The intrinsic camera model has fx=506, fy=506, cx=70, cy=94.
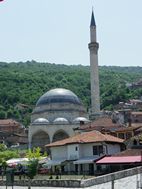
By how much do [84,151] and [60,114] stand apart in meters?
29.2

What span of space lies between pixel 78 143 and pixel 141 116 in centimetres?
4567

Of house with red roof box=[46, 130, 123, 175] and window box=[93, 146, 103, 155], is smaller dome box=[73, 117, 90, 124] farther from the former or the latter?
window box=[93, 146, 103, 155]

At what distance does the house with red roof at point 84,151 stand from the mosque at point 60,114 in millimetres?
Answer: 22427

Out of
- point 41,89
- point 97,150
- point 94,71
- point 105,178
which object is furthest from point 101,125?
point 41,89

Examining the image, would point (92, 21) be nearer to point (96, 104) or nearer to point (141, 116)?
point (96, 104)

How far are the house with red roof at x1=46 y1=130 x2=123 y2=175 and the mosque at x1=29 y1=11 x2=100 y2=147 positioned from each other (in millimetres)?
22427

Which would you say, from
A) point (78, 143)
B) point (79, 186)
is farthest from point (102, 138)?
point (79, 186)

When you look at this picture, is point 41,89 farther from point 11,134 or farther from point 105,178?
point 105,178

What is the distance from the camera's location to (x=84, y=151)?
41438mm

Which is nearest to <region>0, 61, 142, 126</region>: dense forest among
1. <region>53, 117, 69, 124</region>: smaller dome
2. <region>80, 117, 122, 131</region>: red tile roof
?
<region>53, 117, 69, 124</region>: smaller dome

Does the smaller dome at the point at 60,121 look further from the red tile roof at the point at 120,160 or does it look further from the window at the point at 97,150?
the red tile roof at the point at 120,160

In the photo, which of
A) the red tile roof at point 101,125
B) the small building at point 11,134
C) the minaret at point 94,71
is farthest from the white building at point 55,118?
the small building at point 11,134

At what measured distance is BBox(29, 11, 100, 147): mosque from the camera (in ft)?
220

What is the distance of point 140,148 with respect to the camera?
38.6 m
